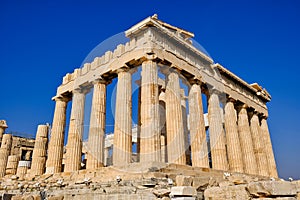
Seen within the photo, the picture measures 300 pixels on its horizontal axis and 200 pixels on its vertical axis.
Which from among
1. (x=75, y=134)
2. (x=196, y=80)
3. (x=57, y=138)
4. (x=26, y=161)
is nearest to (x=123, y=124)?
(x=75, y=134)

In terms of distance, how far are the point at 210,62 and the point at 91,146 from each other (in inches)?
532

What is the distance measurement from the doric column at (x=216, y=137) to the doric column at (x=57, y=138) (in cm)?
1431

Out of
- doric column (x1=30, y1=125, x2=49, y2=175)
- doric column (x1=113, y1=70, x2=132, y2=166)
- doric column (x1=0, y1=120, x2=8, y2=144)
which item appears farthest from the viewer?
doric column (x1=0, y1=120, x2=8, y2=144)

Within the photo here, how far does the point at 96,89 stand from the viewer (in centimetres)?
2262

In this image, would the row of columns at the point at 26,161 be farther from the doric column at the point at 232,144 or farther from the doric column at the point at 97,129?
the doric column at the point at 232,144

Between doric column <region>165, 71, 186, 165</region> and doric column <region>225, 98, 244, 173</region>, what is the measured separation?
27.6ft

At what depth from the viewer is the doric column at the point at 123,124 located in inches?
709

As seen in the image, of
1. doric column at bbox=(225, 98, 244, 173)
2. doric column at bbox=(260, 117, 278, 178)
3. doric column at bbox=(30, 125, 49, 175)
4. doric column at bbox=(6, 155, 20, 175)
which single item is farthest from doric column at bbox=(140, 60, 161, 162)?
doric column at bbox=(6, 155, 20, 175)

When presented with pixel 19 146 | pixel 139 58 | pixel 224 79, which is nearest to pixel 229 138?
pixel 224 79

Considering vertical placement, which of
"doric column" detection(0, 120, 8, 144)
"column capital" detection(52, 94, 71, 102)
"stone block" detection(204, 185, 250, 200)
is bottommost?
"stone block" detection(204, 185, 250, 200)

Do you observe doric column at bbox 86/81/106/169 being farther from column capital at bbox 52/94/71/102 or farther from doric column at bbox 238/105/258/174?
doric column at bbox 238/105/258/174

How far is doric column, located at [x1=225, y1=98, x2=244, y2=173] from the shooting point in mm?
24750

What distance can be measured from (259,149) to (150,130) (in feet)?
56.3

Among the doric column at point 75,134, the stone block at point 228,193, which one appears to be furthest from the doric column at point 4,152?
the stone block at point 228,193
